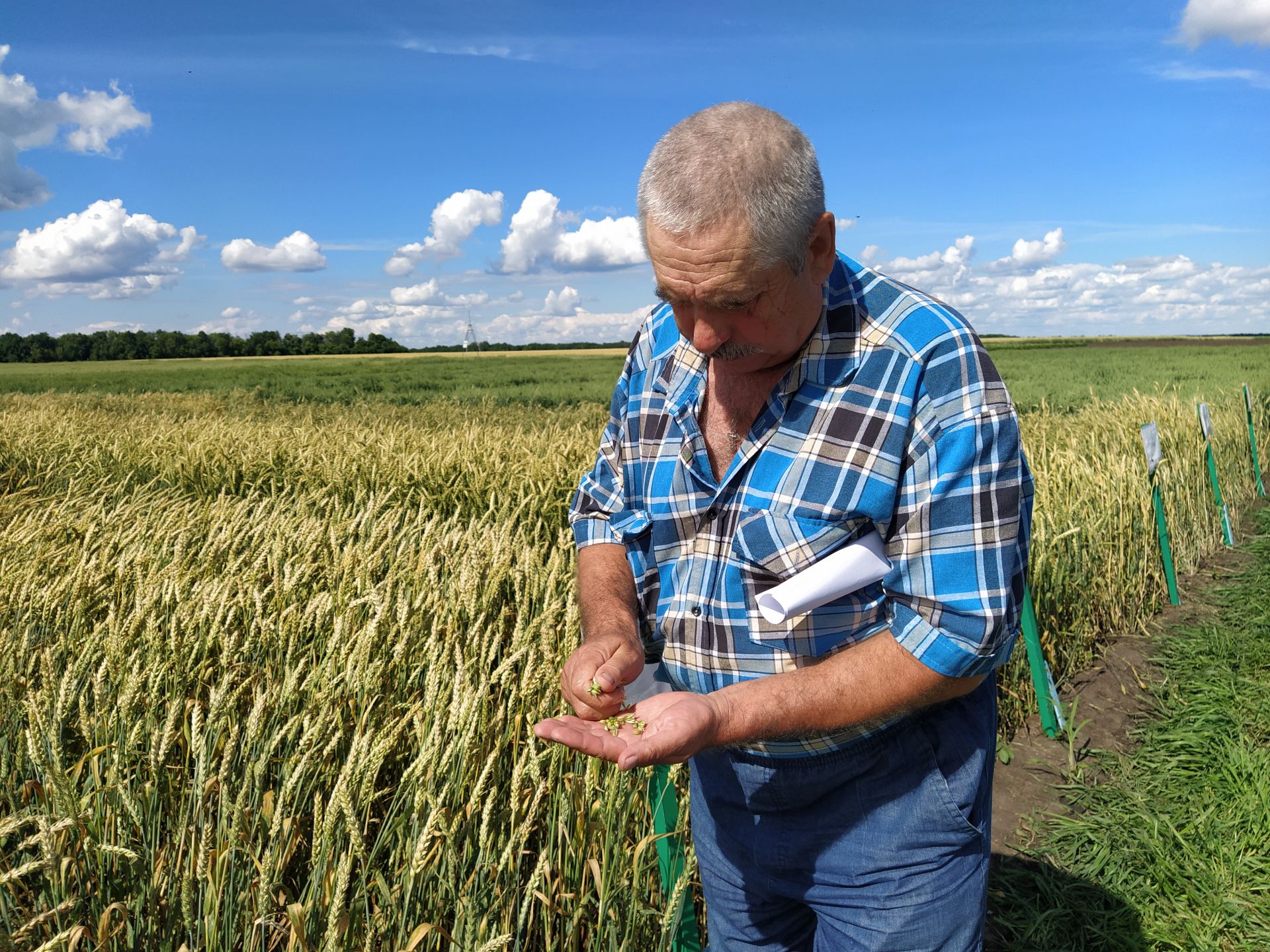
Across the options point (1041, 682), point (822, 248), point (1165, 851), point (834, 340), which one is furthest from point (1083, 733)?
point (822, 248)

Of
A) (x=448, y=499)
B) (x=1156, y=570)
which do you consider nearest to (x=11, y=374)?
(x=448, y=499)

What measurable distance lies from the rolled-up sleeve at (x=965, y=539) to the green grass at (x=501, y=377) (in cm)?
1257

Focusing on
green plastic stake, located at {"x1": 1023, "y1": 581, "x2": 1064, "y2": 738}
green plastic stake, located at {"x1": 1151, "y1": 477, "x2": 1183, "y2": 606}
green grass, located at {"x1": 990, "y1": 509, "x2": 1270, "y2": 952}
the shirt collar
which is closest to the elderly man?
the shirt collar

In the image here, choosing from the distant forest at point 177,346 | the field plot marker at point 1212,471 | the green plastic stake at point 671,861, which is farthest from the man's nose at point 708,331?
the distant forest at point 177,346

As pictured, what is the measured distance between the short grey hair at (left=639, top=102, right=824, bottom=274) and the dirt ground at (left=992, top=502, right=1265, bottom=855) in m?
1.98

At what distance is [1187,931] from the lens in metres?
2.44

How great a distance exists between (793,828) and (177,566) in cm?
260

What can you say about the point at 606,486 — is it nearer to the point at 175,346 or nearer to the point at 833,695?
the point at 833,695

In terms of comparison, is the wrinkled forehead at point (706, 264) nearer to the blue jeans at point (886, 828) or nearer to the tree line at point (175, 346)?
the blue jeans at point (886, 828)

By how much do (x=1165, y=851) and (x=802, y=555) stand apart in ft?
8.01

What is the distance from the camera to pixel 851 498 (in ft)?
3.77

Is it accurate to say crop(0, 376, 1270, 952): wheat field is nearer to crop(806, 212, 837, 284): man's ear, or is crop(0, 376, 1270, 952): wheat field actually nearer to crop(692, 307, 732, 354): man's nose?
crop(692, 307, 732, 354): man's nose

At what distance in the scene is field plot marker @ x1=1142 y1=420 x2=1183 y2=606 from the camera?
4.66 metres

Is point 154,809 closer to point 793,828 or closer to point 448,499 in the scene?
point 793,828
